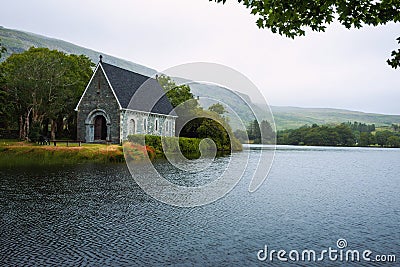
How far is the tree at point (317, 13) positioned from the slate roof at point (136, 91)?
108 feet

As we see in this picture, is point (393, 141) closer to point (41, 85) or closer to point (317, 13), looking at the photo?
point (41, 85)

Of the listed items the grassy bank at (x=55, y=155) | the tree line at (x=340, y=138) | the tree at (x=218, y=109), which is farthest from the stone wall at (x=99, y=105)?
the tree line at (x=340, y=138)

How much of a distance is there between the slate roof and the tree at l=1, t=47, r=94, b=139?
22.4 ft

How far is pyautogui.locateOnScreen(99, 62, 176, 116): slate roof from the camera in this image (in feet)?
137

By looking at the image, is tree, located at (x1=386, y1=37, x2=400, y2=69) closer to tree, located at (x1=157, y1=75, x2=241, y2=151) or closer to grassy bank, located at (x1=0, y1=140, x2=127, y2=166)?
grassy bank, located at (x1=0, y1=140, x2=127, y2=166)

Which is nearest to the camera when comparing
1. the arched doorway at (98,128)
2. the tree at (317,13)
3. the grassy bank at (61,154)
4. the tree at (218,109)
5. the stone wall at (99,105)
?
the tree at (317,13)

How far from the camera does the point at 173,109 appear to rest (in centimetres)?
5516

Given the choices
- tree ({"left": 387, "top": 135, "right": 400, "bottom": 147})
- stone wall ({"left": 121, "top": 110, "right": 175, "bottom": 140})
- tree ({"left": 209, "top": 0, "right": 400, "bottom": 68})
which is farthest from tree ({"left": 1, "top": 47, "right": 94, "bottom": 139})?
tree ({"left": 387, "top": 135, "right": 400, "bottom": 147})

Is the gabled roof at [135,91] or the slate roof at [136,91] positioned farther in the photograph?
the slate roof at [136,91]

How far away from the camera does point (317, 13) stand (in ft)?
29.3

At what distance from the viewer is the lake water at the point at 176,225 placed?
27.8 feet

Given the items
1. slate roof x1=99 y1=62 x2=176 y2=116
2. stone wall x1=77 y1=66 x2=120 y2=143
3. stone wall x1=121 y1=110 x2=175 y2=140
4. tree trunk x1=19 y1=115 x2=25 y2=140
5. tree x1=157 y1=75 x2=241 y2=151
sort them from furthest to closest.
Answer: tree x1=157 y1=75 x2=241 y2=151 < tree trunk x1=19 y1=115 x2=25 y2=140 < slate roof x1=99 y1=62 x2=176 y2=116 < stone wall x1=121 y1=110 x2=175 y2=140 < stone wall x1=77 y1=66 x2=120 y2=143

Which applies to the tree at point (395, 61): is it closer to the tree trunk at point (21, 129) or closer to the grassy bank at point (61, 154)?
the grassy bank at point (61, 154)

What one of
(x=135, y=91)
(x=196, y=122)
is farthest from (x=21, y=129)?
(x=196, y=122)
